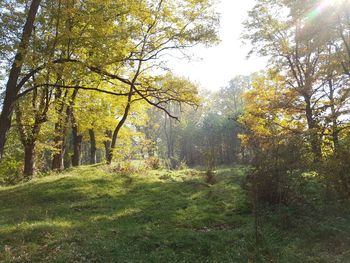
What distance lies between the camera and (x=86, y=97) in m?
23.8

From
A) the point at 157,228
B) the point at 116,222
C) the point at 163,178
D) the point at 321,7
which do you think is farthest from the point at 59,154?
the point at 321,7

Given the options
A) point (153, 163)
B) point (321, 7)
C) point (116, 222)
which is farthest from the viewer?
point (153, 163)

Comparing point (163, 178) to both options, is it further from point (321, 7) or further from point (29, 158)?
point (321, 7)

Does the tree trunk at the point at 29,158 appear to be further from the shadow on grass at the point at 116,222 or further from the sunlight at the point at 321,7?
the sunlight at the point at 321,7

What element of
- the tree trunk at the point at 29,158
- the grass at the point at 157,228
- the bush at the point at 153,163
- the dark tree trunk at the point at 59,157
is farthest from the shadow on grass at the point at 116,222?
the dark tree trunk at the point at 59,157

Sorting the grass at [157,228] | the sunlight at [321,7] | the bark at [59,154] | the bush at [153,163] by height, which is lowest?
the grass at [157,228]

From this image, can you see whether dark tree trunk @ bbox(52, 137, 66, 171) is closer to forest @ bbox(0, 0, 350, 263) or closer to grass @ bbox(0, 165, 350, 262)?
forest @ bbox(0, 0, 350, 263)

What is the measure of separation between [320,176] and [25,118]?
624 inches

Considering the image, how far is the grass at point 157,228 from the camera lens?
24.1 ft

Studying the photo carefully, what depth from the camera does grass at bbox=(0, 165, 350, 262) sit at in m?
7.35

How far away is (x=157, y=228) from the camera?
9.34 metres

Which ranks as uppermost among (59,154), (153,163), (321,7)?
(321,7)

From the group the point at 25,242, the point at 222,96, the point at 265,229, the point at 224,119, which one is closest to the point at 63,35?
the point at 25,242

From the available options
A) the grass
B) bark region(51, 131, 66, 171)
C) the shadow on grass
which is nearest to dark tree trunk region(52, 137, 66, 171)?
bark region(51, 131, 66, 171)
